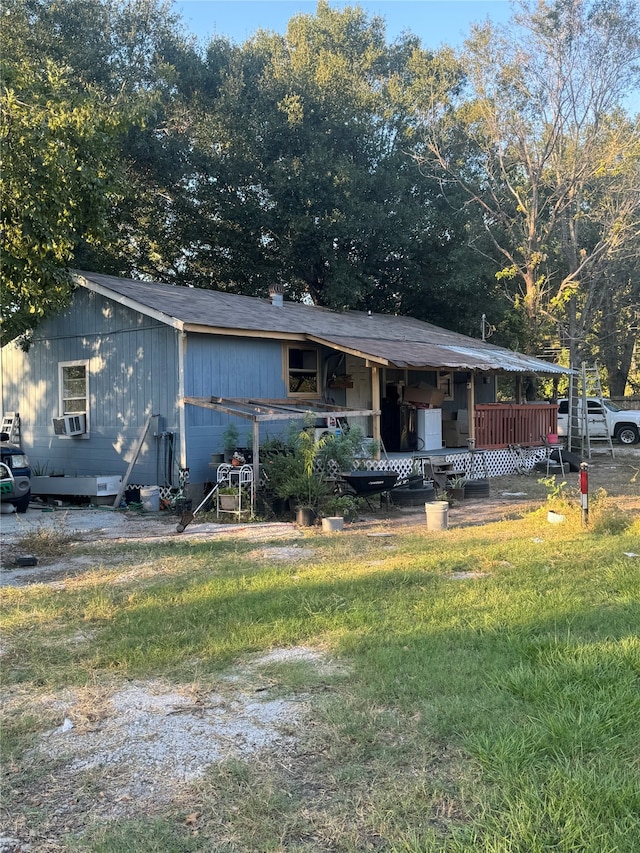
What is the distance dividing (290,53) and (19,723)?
92.1ft

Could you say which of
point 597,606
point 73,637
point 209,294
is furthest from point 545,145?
point 73,637

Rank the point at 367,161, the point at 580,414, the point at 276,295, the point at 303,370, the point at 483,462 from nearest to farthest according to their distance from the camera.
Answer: the point at 303,370, the point at 483,462, the point at 276,295, the point at 580,414, the point at 367,161

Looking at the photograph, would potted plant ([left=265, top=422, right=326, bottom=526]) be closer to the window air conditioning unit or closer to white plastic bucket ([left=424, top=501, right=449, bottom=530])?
white plastic bucket ([left=424, top=501, right=449, bottom=530])

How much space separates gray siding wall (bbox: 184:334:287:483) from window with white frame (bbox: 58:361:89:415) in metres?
2.81

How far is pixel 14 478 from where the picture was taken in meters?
10.8

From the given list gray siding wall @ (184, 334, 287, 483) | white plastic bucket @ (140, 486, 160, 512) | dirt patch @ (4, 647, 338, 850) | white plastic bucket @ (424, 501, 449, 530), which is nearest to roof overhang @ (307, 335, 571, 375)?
gray siding wall @ (184, 334, 287, 483)

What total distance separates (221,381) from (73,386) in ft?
11.5

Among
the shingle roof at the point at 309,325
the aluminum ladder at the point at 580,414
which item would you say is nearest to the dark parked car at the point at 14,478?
the shingle roof at the point at 309,325

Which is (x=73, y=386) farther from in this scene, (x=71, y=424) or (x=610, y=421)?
(x=610, y=421)

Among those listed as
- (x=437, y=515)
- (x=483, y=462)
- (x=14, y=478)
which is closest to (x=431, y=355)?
(x=483, y=462)

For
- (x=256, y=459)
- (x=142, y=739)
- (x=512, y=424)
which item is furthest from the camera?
(x=512, y=424)

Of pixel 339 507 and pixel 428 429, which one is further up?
pixel 428 429

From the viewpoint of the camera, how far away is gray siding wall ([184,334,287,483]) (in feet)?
41.1

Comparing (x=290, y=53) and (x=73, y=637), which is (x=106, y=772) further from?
(x=290, y=53)
